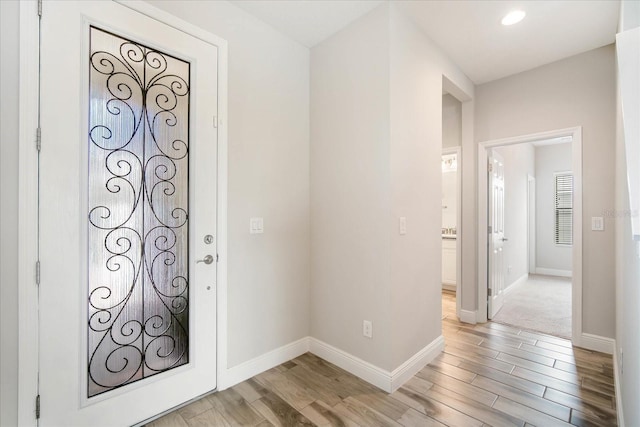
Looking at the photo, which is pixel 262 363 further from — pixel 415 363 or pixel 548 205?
pixel 548 205

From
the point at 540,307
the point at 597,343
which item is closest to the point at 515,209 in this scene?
the point at 540,307

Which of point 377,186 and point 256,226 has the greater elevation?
point 377,186

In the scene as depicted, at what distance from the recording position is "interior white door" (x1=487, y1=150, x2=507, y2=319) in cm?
368

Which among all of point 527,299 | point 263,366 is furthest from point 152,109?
point 527,299

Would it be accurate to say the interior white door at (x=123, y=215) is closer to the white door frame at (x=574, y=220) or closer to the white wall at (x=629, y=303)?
the white wall at (x=629, y=303)

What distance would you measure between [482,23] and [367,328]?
2680 millimetres

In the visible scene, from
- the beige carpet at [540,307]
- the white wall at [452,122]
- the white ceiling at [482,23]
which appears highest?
the white ceiling at [482,23]

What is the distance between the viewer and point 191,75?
2062 mm

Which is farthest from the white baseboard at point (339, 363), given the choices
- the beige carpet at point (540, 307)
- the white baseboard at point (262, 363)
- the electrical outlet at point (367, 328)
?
the beige carpet at point (540, 307)

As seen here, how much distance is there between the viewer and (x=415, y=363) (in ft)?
8.04

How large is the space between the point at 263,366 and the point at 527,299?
4.26 m

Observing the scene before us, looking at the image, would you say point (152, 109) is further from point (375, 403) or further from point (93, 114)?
point (375, 403)

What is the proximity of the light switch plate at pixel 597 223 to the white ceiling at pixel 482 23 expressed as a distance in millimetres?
1630

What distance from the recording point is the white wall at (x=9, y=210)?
56.6 inches
